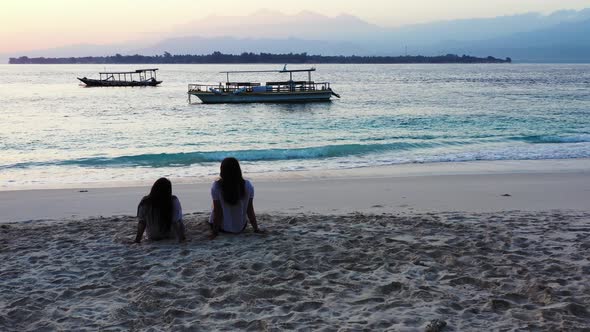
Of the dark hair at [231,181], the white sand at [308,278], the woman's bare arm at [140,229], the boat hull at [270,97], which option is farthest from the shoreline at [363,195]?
the boat hull at [270,97]

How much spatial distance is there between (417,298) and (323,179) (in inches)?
301

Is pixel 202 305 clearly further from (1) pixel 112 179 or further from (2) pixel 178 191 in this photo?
(1) pixel 112 179

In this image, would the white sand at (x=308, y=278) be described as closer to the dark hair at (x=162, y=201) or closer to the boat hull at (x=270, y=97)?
the dark hair at (x=162, y=201)

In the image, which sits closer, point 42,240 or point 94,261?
point 94,261

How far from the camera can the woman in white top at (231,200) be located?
6.19m

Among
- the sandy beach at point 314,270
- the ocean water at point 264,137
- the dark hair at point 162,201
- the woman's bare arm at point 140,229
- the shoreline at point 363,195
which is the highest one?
the dark hair at point 162,201

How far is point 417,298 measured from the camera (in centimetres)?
459

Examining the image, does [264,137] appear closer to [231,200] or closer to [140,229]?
[231,200]

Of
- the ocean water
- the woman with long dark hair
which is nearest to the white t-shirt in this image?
the woman with long dark hair

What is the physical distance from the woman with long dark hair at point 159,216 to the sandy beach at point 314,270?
0.61ft

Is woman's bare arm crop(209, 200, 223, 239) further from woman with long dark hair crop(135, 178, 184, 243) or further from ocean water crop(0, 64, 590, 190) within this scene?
ocean water crop(0, 64, 590, 190)

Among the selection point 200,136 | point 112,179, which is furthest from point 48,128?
point 112,179

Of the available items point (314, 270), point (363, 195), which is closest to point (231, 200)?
point (314, 270)

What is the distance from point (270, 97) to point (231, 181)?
35.8 metres
